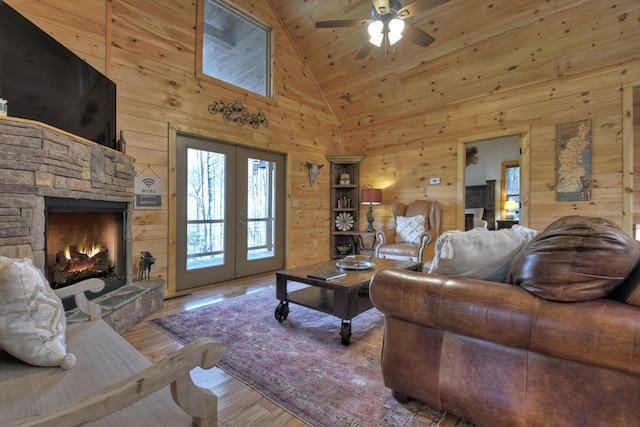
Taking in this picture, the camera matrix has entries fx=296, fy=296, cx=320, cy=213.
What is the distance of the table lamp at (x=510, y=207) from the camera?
23.5 ft

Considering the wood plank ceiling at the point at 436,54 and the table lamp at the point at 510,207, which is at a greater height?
the wood plank ceiling at the point at 436,54

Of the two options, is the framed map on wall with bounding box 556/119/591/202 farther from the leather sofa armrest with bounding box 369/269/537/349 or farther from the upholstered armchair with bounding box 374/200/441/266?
the leather sofa armrest with bounding box 369/269/537/349

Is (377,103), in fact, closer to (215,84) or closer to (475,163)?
(215,84)

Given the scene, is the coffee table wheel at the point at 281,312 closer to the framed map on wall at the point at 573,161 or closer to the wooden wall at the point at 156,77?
the wooden wall at the point at 156,77

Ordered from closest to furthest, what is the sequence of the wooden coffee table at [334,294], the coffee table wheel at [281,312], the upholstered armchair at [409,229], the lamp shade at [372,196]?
1. the wooden coffee table at [334,294]
2. the coffee table wheel at [281,312]
3. the upholstered armchair at [409,229]
4. the lamp shade at [372,196]

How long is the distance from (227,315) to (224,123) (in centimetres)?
254

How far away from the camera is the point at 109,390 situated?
2.15 feet

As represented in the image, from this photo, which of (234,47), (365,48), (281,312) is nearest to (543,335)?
(281,312)

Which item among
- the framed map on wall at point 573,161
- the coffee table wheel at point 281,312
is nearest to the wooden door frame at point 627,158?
the framed map on wall at point 573,161

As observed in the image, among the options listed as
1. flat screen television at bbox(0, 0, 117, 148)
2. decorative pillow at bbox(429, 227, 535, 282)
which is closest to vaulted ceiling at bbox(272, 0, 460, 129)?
flat screen television at bbox(0, 0, 117, 148)

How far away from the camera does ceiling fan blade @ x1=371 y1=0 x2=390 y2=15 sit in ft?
8.52

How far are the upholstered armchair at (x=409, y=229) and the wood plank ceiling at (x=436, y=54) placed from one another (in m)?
1.60

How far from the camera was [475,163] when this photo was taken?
7.55m

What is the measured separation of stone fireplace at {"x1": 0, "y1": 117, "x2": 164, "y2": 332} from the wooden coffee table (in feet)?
4.19
